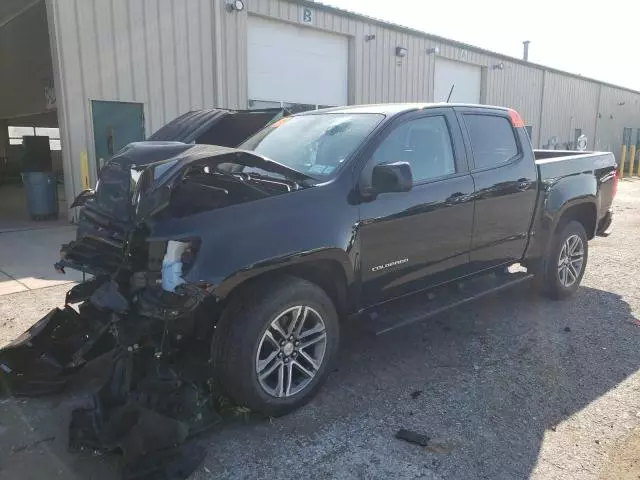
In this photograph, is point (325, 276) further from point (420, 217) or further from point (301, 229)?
point (420, 217)

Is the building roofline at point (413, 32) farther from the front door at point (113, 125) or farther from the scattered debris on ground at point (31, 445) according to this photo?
the scattered debris on ground at point (31, 445)

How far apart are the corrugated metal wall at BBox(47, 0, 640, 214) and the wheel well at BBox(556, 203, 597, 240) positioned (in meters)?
7.93

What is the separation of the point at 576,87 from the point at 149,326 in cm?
2691

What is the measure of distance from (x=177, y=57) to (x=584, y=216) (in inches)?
324

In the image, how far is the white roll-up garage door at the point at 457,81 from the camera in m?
16.9

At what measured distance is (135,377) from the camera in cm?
290

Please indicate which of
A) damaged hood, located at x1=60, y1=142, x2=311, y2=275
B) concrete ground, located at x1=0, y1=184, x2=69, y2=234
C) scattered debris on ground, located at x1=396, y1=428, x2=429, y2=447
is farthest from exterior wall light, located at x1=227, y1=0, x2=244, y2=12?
scattered debris on ground, located at x1=396, y1=428, x2=429, y2=447

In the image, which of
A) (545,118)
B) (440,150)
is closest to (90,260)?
(440,150)

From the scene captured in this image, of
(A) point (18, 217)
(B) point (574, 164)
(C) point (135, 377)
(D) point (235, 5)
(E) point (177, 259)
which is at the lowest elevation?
(A) point (18, 217)

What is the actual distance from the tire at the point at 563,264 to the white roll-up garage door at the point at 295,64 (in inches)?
338

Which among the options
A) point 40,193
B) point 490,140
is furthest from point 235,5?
point 490,140

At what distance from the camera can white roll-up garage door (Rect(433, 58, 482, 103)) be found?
16.9 metres

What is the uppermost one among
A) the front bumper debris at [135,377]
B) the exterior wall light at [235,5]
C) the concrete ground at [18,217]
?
the exterior wall light at [235,5]

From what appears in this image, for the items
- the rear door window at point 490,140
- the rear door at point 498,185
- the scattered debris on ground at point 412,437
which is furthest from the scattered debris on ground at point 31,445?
the rear door window at point 490,140
